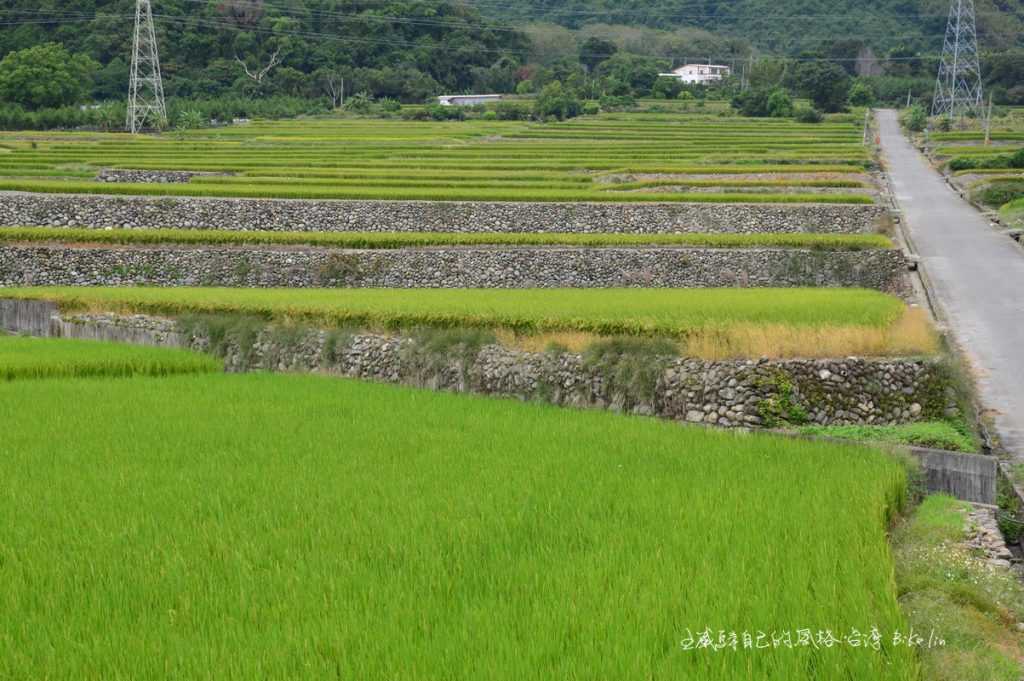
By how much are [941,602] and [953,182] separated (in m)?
38.4

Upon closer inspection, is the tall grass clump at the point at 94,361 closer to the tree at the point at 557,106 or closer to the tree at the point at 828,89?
the tree at the point at 557,106

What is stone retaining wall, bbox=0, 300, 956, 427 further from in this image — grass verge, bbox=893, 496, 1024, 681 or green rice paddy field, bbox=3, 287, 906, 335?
grass verge, bbox=893, 496, 1024, 681

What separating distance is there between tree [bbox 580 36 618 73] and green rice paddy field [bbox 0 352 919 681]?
3581 inches

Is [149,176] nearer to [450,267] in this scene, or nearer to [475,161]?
[475,161]

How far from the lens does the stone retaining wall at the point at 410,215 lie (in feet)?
89.6

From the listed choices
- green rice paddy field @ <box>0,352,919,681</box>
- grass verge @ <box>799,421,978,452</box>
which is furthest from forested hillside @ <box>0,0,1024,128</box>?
green rice paddy field @ <box>0,352,919,681</box>

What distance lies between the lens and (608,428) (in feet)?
34.2

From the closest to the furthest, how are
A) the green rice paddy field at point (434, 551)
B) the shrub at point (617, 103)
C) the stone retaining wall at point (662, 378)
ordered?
the green rice paddy field at point (434, 551), the stone retaining wall at point (662, 378), the shrub at point (617, 103)

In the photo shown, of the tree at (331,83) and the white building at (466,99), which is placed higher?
the tree at (331,83)

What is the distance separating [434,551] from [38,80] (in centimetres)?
7031

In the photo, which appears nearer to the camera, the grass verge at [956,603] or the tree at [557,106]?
the grass verge at [956,603]

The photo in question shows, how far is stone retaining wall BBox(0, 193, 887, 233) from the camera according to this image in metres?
27.3

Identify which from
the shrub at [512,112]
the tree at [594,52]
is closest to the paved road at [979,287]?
the shrub at [512,112]

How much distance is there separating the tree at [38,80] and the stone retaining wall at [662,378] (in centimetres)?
5780
